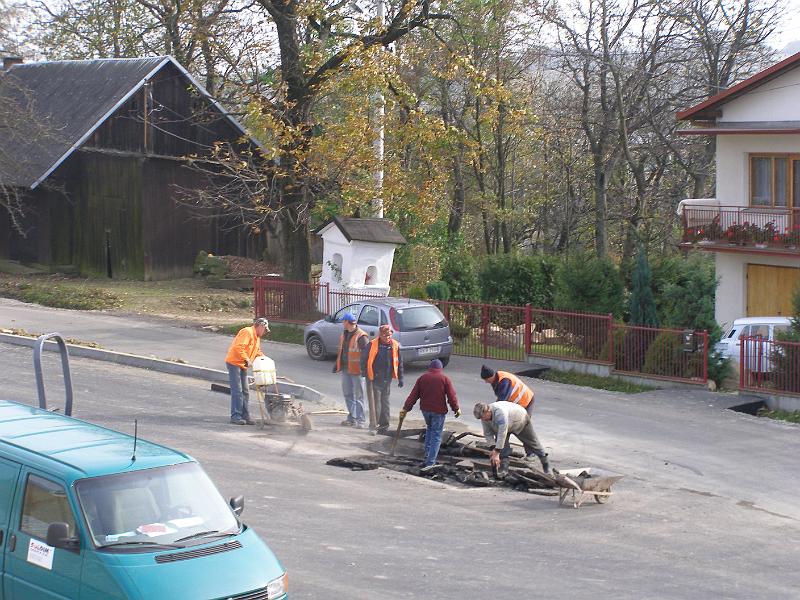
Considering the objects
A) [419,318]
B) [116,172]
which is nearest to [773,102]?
[419,318]

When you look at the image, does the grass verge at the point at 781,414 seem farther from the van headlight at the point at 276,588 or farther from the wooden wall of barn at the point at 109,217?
the wooden wall of barn at the point at 109,217

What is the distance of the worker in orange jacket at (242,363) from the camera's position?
1623cm

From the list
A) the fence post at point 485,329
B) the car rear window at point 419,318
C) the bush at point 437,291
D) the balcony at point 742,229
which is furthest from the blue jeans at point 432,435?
the balcony at point 742,229

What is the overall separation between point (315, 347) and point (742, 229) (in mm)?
12194

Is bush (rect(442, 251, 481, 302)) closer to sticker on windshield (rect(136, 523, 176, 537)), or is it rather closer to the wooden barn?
the wooden barn

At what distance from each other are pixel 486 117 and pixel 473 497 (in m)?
17.3

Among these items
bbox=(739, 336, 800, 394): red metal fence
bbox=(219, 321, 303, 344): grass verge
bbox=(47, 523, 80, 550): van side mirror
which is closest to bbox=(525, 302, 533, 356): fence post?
bbox=(739, 336, 800, 394): red metal fence

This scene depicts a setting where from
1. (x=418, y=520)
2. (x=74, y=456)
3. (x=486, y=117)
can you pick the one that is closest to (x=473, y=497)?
(x=418, y=520)

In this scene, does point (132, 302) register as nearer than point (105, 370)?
No

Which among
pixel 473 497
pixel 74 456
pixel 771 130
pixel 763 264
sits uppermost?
pixel 771 130

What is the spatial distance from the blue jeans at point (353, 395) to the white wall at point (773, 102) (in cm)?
1708

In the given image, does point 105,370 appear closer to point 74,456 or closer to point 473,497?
point 473,497

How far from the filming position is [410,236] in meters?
37.8

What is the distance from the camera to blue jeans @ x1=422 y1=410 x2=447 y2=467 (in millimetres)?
14539
